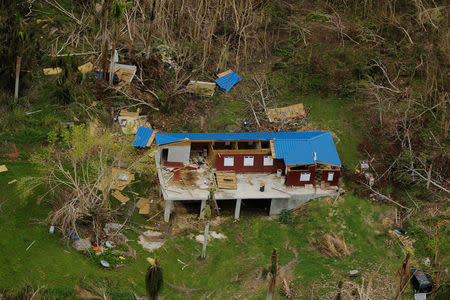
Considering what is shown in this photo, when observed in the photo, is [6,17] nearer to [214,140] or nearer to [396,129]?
[214,140]

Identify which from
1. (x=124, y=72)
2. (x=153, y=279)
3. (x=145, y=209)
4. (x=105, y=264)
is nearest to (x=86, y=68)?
(x=124, y=72)

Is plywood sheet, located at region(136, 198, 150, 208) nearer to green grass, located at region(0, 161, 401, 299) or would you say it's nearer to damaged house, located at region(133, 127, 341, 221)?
damaged house, located at region(133, 127, 341, 221)

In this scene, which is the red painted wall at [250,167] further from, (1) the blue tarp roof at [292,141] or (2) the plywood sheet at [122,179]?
(2) the plywood sheet at [122,179]

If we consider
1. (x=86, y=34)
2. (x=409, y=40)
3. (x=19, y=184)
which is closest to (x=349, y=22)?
(x=409, y=40)

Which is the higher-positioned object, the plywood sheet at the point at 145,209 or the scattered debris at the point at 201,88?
the scattered debris at the point at 201,88

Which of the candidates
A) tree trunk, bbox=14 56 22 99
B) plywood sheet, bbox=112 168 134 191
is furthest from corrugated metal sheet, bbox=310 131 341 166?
tree trunk, bbox=14 56 22 99

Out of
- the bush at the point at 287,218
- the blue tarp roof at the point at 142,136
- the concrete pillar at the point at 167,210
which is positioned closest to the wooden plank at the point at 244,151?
the bush at the point at 287,218
